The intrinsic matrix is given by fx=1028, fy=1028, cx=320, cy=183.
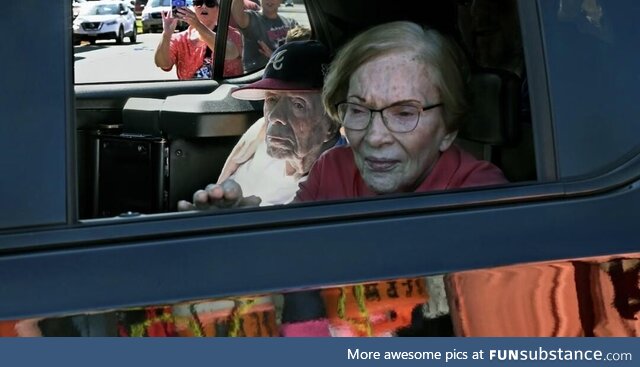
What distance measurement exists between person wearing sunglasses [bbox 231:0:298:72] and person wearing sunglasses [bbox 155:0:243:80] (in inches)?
2.3

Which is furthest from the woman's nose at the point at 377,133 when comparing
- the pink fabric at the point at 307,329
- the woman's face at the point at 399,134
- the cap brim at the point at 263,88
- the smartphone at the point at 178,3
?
the smartphone at the point at 178,3

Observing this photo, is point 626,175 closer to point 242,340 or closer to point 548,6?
point 548,6

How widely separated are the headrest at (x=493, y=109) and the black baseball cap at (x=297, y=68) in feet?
1.79

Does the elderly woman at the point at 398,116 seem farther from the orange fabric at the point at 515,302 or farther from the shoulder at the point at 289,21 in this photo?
the shoulder at the point at 289,21

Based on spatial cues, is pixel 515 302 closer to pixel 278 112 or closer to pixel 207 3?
pixel 278 112

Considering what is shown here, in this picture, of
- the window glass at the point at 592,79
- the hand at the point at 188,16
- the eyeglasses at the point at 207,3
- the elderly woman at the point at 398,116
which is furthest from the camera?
the hand at the point at 188,16

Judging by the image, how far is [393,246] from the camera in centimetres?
146

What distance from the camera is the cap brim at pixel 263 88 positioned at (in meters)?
2.56

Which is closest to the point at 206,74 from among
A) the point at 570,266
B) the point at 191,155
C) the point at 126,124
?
the point at 126,124

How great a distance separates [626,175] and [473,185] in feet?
0.78

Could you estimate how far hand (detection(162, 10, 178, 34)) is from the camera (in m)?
3.93

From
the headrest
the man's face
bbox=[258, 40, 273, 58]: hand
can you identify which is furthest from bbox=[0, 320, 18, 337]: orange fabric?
bbox=[258, 40, 273, 58]: hand

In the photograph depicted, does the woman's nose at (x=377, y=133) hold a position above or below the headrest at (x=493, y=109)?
below

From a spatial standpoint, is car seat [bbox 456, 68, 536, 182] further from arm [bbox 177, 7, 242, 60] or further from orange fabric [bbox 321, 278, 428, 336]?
arm [bbox 177, 7, 242, 60]
